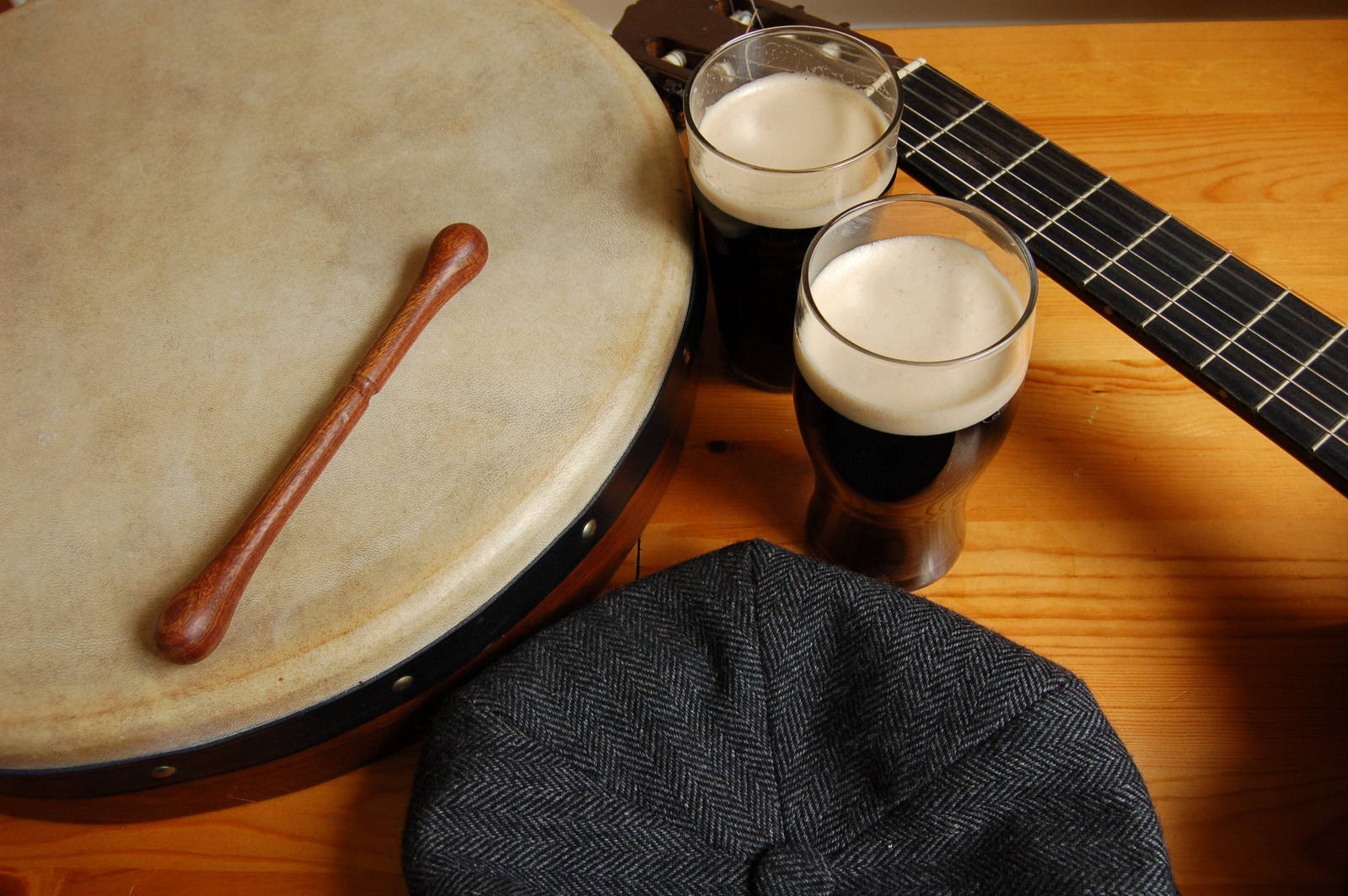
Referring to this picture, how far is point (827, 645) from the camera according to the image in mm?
547

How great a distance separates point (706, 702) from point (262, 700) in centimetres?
21

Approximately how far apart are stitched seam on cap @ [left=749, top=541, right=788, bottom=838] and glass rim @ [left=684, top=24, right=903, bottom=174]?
0.20 m

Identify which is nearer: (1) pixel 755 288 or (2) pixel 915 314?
(2) pixel 915 314

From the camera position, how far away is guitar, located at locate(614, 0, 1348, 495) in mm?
552

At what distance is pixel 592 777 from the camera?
1.70 ft

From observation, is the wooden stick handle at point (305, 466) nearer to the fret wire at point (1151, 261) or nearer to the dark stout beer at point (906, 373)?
the dark stout beer at point (906, 373)

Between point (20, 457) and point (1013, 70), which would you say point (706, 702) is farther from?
point (1013, 70)

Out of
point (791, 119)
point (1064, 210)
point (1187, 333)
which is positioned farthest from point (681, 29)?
point (1187, 333)

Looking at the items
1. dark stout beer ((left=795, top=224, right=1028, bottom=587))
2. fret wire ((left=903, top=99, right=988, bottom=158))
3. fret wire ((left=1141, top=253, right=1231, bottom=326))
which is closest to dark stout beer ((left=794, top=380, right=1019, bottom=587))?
dark stout beer ((left=795, top=224, right=1028, bottom=587))

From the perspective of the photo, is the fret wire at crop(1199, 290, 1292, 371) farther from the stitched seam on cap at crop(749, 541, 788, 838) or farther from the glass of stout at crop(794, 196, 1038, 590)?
the stitched seam on cap at crop(749, 541, 788, 838)

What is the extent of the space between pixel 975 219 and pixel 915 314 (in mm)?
58

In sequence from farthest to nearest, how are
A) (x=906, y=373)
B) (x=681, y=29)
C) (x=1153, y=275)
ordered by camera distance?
(x=681, y=29), (x=1153, y=275), (x=906, y=373)

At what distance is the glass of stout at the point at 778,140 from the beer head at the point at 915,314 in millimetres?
43

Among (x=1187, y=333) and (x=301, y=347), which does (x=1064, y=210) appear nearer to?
(x=1187, y=333)
